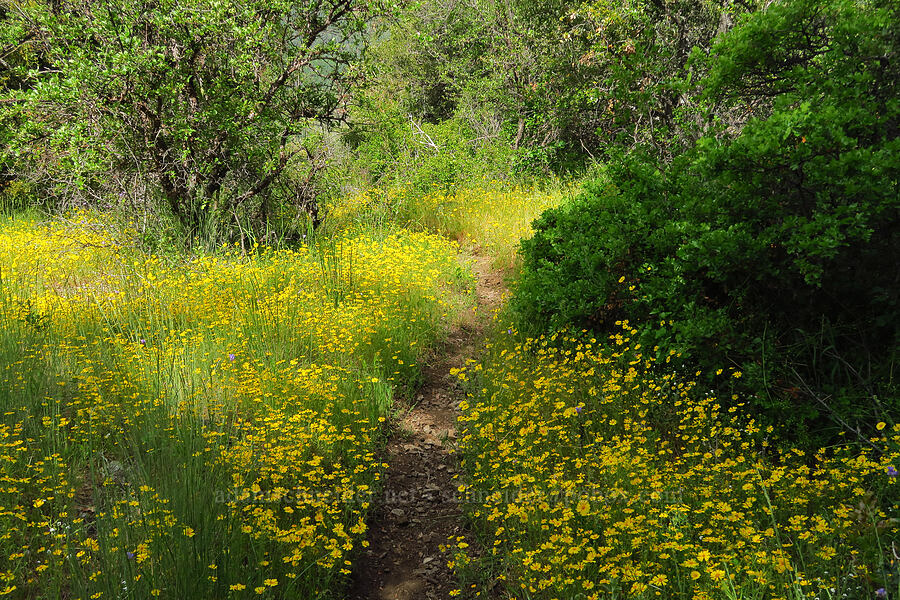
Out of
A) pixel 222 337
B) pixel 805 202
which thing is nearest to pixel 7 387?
pixel 222 337

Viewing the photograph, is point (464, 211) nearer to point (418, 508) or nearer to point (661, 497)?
point (418, 508)

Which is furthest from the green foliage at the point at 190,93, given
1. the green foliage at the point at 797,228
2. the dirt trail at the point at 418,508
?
the green foliage at the point at 797,228

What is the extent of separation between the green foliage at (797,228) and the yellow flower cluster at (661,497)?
0.36m

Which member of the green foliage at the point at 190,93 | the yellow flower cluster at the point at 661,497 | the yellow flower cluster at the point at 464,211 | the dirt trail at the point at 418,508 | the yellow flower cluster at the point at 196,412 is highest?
the green foliage at the point at 190,93

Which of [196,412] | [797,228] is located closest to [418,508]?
[196,412]

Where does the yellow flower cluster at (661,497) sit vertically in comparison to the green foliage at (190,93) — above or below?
below

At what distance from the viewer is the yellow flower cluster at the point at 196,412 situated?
2.57 m

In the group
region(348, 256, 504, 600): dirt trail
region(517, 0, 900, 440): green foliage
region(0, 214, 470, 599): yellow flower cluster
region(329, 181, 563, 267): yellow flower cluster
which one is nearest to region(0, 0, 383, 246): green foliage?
region(0, 214, 470, 599): yellow flower cluster

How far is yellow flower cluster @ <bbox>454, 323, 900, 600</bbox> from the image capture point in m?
2.52

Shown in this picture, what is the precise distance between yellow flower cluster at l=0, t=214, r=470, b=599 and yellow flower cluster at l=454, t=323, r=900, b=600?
0.93 m

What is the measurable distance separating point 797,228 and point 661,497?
1799 millimetres

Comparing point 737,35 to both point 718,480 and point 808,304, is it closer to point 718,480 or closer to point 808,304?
point 808,304

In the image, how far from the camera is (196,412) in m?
3.68

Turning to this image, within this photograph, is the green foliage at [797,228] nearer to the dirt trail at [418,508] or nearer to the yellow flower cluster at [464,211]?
the dirt trail at [418,508]
